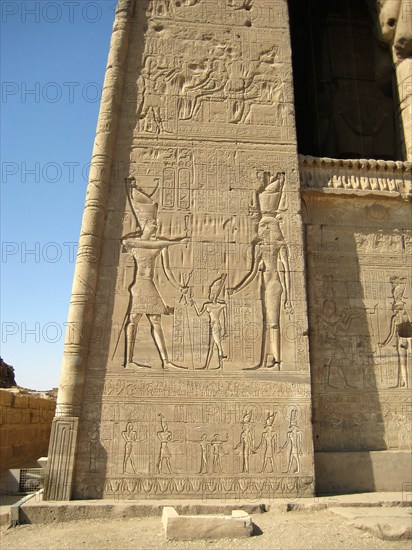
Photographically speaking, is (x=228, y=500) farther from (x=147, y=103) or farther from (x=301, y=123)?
(x=301, y=123)

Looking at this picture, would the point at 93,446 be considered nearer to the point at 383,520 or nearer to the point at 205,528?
the point at 205,528

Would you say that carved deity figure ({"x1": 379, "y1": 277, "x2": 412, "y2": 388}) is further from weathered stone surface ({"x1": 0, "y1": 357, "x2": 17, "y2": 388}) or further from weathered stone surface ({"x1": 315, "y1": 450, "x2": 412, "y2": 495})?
weathered stone surface ({"x1": 0, "y1": 357, "x2": 17, "y2": 388})

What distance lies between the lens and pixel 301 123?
41.6 ft

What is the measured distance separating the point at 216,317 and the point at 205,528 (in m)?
2.58

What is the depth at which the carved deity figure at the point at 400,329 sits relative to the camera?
287 inches

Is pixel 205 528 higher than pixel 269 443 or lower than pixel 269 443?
lower

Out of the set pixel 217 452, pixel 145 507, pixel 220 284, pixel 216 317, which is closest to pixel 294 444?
pixel 217 452

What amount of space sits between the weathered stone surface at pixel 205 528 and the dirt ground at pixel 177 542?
0.22 ft

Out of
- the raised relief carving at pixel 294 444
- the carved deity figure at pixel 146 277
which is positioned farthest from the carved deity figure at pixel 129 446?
the raised relief carving at pixel 294 444

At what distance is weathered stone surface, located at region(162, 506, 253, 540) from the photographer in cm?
486

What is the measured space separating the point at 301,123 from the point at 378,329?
686 centimetres

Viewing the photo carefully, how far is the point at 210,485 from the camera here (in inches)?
241

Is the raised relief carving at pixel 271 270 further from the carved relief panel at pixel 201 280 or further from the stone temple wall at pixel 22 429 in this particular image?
the stone temple wall at pixel 22 429

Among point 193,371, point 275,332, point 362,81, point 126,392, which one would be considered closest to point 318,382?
point 275,332
